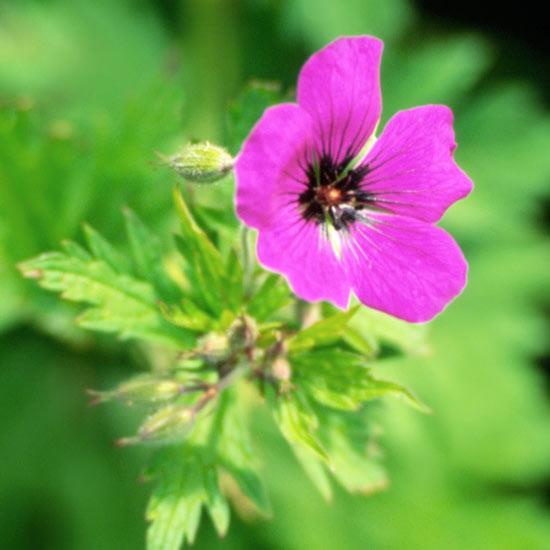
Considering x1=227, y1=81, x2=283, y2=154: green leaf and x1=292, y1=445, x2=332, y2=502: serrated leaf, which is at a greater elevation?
x1=227, y1=81, x2=283, y2=154: green leaf

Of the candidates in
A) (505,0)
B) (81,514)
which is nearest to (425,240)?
(81,514)

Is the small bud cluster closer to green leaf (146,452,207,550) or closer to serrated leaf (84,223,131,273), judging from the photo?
green leaf (146,452,207,550)

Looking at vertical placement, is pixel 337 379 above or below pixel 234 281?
below

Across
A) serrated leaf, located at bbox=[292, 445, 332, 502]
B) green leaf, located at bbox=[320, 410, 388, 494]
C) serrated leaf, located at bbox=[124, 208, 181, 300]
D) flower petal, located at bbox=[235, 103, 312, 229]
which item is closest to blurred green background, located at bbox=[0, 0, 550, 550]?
serrated leaf, located at bbox=[124, 208, 181, 300]

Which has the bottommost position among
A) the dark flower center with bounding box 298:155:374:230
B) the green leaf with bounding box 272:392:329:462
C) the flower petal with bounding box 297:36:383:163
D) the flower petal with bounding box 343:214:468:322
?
the green leaf with bounding box 272:392:329:462

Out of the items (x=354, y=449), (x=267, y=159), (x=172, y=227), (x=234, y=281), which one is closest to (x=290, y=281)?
(x=267, y=159)

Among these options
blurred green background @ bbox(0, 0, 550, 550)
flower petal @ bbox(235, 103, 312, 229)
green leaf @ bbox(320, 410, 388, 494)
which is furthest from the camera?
blurred green background @ bbox(0, 0, 550, 550)

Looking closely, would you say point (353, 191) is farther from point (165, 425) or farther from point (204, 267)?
point (165, 425)

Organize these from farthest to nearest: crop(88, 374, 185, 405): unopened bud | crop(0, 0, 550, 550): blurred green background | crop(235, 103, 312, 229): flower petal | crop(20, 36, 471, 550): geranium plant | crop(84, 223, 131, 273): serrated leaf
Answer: crop(0, 0, 550, 550): blurred green background
crop(84, 223, 131, 273): serrated leaf
crop(88, 374, 185, 405): unopened bud
crop(20, 36, 471, 550): geranium plant
crop(235, 103, 312, 229): flower petal
